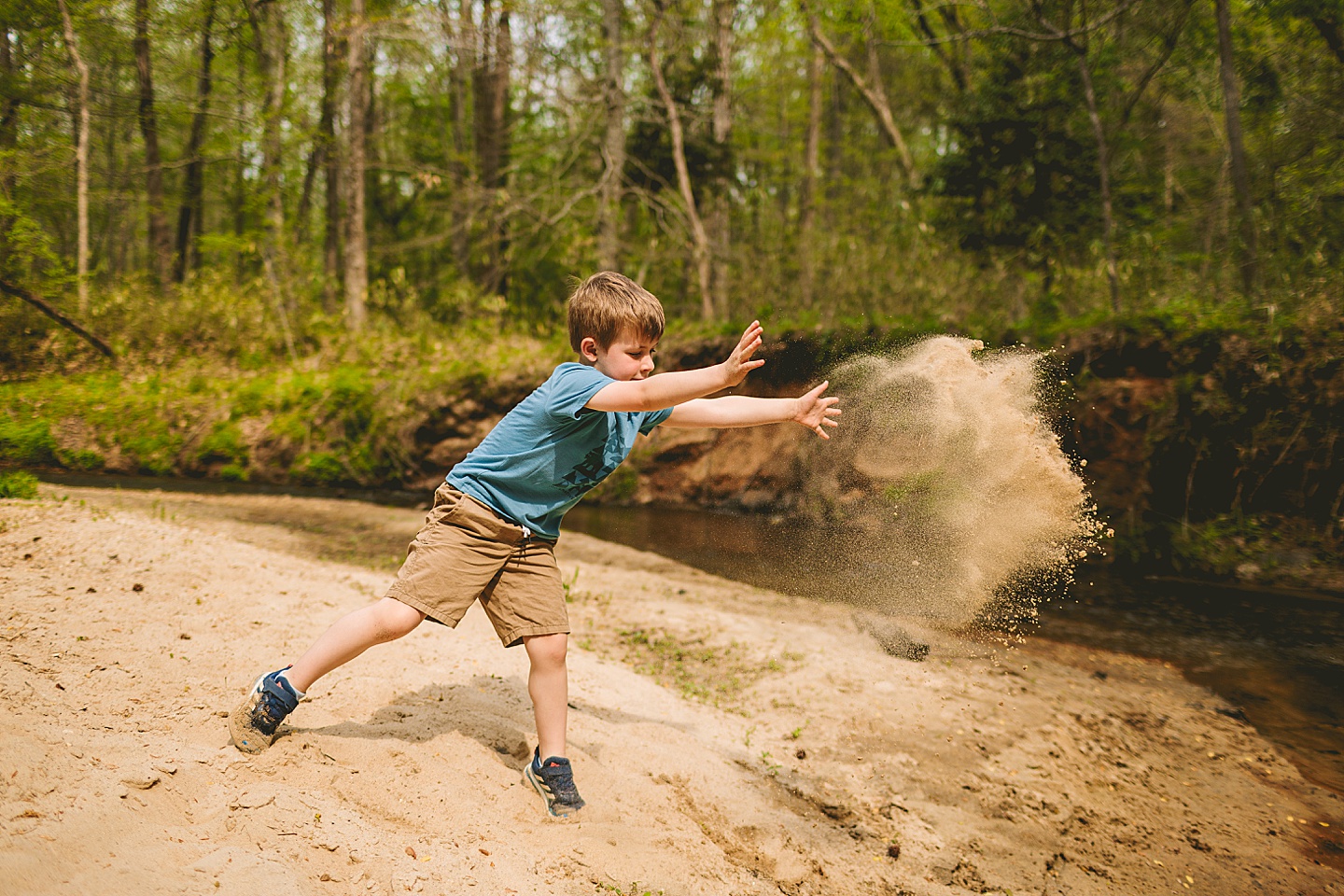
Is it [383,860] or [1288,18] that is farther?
[1288,18]

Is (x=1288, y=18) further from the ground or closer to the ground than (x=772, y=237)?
further from the ground

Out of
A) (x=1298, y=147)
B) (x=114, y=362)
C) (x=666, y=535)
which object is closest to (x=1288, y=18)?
(x=1298, y=147)

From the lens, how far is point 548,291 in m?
18.3

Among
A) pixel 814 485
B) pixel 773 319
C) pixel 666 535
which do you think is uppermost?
pixel 773 319

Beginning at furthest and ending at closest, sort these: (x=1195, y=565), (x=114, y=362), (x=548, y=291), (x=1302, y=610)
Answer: (x=548, y=291) < (x=114, y=362) < (x=1195, y=565) < (x=1302, y=610)

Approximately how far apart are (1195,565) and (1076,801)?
5290mm

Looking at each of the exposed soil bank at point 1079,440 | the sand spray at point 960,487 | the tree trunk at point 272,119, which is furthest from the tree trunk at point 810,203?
the tree trunk at point 272,119

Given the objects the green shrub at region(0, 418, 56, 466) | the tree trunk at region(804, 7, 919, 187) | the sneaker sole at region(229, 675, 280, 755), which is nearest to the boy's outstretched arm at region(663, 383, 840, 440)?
the sneaker sole at region(229, 675, 280, 755)

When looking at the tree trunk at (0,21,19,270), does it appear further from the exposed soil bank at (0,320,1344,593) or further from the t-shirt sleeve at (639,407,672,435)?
the t-shirt sleeve at (639,407,672,435)

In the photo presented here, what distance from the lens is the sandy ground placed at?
7.54ft

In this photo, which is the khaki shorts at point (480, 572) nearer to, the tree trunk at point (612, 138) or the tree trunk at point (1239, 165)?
the tree trunk at point (1239, 165)

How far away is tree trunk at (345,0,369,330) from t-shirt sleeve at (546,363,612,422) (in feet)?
42.3

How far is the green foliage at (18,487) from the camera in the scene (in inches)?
212

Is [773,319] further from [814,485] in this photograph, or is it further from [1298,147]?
[1298,147]
